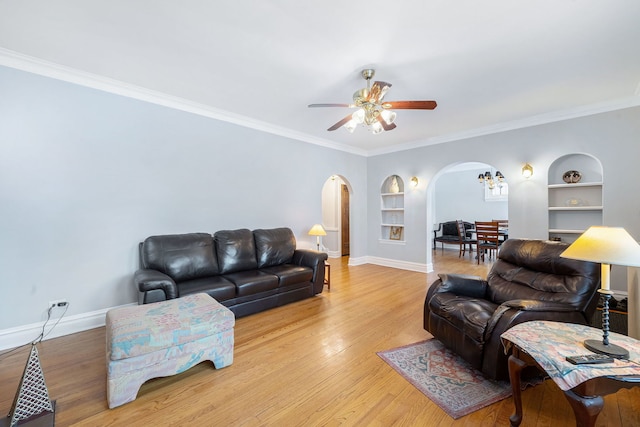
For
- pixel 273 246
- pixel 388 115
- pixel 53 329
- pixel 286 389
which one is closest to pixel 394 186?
pixel 273 246

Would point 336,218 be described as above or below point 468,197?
below

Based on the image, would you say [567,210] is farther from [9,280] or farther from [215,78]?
[9,280]

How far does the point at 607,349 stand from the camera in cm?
142

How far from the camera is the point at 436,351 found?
247cm

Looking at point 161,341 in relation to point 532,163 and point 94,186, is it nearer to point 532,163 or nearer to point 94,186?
point 94,186

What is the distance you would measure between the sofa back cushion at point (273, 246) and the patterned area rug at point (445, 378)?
84.0 inches

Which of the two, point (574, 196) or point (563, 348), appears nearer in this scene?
point (563, 348)

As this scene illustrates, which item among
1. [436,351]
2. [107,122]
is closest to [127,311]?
[107,122]

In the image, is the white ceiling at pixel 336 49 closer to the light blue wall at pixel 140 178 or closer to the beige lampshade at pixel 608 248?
the light blue wall at pixel 140 178

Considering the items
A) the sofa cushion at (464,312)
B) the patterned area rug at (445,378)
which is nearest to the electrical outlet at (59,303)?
the patterned area rug at (445,378)

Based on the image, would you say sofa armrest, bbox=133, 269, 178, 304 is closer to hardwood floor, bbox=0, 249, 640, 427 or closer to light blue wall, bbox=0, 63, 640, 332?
hardwood floor, bbox=0, 249, 640, 427

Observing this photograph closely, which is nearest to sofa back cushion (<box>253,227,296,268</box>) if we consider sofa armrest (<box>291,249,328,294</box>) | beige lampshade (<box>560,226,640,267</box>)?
sofa armrest (<box>291,249,328,294</box>)

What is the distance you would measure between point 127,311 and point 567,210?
5.87 m

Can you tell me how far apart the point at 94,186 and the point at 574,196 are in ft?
21.7
